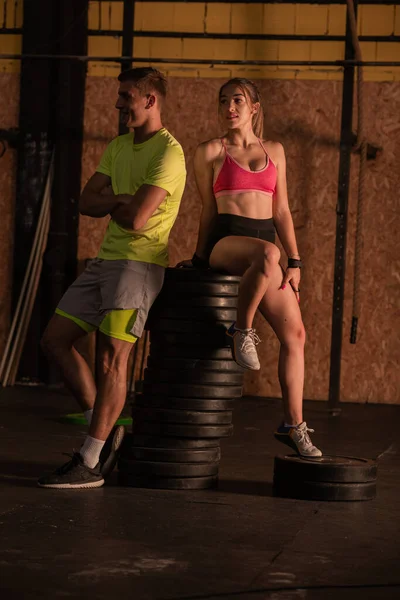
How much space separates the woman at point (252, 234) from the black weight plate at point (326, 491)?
262 millimetres

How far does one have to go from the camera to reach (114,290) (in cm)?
514

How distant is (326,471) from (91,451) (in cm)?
103

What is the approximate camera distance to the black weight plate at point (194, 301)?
5.26m

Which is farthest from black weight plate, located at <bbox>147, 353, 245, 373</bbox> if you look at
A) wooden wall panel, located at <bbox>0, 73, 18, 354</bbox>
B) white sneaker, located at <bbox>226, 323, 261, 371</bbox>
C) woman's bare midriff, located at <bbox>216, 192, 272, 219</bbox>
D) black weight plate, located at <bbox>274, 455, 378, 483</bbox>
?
wooden wall panel, located at <bbox>0, 73, 18, 354</bbox>

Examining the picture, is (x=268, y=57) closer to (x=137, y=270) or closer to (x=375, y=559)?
(x=137, y=270)

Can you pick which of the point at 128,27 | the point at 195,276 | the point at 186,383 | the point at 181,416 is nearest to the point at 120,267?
the point at 195,276

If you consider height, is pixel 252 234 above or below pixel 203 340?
above

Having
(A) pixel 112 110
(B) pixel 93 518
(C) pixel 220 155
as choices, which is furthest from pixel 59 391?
(B) pixel 93 518

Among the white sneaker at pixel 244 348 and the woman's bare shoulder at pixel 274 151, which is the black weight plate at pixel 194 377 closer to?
the white sneaker at pixel 244 348

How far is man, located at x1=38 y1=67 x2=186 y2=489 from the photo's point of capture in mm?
5129

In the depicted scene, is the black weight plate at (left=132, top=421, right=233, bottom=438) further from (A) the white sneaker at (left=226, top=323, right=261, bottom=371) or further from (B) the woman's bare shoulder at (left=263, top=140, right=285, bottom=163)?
(B) the woman's bare shoulder at (left=263, top=140, right=285, bottom=163)

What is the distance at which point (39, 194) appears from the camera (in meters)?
9.56

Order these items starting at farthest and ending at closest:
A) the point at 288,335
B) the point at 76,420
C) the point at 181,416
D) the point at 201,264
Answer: the point at 76,420 < the point at 201,264 < the point at 288,335 < the point at 181,416

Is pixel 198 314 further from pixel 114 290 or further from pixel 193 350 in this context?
pixel 114 290
